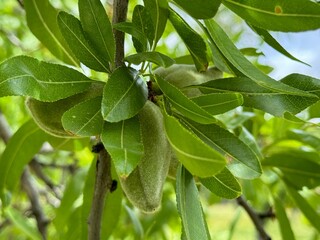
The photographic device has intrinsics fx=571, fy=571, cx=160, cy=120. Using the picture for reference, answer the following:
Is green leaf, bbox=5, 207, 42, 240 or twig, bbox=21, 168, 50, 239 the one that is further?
twig, bbox=21, 168, 50, 239

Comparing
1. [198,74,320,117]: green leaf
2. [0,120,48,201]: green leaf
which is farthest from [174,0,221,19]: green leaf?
[0,120,48,201]: green leaf

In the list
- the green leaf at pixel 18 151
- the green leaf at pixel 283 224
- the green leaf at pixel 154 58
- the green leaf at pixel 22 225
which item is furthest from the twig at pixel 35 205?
the green leaf at pixel 154 58

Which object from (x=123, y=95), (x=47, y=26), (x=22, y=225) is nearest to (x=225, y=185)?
(x=123, y=95)

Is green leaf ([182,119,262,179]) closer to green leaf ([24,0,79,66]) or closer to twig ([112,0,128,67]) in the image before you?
twig ([112,0,128,67])

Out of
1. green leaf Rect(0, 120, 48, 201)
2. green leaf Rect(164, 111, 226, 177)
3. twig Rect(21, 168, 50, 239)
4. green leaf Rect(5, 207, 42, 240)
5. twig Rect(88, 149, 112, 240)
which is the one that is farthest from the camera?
twig Rect(21, 168, 50, 239)

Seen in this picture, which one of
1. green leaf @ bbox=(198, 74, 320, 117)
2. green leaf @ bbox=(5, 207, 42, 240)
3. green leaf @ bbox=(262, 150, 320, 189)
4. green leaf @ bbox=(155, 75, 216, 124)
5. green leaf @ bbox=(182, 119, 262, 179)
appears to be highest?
green leaf @ bbox=(155, 75, 216, 124)

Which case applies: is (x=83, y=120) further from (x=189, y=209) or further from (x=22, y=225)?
(x=22, y=225)

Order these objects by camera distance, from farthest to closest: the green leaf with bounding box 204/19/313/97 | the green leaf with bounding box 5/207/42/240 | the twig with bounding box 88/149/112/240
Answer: the green leaf with bounding box 5/207/42/240, the twig with bounding box 88/149/112/240, the green leaf with bounding box 204/19/313/97
